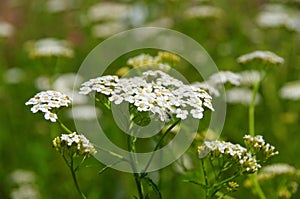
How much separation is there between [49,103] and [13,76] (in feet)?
8.41

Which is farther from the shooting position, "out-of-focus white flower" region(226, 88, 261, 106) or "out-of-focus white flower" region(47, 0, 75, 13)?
"out-of-focus white flower" region(47, 0, 75, 13)

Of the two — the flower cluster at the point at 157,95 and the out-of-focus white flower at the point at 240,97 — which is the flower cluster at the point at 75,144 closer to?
the flower cluster at the point at 157,95

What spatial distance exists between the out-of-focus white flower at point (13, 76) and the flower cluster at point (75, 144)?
2540 mm

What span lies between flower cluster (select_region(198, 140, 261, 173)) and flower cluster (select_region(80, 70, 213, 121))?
0.33 feet

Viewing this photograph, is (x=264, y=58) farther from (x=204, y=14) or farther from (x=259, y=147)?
(x=204, y=14)

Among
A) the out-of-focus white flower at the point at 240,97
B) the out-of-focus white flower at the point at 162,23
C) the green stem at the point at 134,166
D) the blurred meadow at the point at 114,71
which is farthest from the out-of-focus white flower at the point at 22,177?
the green stem at the point at 134,166

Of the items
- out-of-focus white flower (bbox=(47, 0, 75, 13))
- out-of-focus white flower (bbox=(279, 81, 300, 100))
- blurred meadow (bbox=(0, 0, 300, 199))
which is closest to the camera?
blurred meadow (bbox=(0, 0, 300, 199))

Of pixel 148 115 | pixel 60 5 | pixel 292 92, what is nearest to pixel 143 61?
pixel 148 115

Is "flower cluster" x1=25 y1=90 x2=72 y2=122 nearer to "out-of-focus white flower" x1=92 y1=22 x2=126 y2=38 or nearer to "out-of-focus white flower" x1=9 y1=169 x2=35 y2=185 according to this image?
"out-of-focus white flower" x1=9 y1=169 x2=35 y2=185

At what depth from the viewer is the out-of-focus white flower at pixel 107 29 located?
3627 mm

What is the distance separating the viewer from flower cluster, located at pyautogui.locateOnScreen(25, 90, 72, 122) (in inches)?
58.9

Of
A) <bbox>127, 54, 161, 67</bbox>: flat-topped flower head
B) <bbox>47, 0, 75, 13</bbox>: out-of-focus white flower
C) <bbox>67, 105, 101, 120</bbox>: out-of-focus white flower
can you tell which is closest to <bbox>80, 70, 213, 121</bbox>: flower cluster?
<bbox>127, 54, 161, 67</bbox>: flat-topped flower head

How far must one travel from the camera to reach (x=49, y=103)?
151 centimetres

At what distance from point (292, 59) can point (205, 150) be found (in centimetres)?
258
